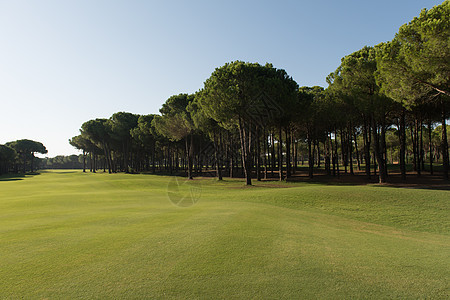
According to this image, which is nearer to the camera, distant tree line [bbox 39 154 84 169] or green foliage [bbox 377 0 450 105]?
green foliage [bbox 377 0 450 105]

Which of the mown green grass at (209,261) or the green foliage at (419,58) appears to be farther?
the green foliage at (419,58)

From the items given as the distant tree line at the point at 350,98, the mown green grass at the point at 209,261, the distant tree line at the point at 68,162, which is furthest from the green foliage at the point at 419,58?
the distant tree line at the point at 68,162

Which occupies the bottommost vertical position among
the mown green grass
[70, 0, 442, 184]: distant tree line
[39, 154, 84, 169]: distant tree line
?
the mown green grass

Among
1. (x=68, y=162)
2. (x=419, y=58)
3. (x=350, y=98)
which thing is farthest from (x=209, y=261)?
(x=68, y=162)

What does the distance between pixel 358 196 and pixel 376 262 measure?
40.9ft

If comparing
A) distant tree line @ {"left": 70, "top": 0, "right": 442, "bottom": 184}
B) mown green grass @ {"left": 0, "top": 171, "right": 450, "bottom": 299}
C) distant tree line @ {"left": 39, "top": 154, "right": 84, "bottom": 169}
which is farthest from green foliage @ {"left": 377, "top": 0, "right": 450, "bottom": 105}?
distant tree line @ {"left": 39, "top": 154, "right": 84, "bottom": 169}

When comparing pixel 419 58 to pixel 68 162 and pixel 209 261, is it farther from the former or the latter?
pixel 68 162

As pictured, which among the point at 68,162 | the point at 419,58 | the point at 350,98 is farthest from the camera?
the point at 68,162

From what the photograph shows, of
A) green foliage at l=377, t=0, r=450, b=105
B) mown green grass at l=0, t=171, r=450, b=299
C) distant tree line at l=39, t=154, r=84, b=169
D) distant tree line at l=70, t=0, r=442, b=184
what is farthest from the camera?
distant tree line at l=39, t=154, r=84, b=169

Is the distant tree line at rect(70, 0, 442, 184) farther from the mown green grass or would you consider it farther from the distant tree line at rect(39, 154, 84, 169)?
the distant tree line at rect(39, 154, 84, 169)

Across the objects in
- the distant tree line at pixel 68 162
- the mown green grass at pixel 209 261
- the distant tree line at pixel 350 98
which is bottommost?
the mown green grass at pixel 209 261

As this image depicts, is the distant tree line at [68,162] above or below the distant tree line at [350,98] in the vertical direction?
below

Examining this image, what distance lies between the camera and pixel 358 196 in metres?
17.4

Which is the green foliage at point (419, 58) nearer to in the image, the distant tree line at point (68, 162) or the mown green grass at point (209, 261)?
the mown green grass at point (209, 261)
